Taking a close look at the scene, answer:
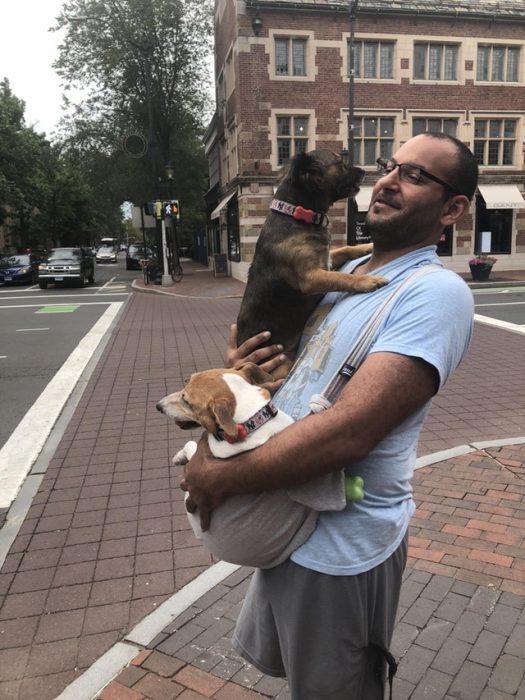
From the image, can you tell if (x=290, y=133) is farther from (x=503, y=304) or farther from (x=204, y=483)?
(x=204, y=483)

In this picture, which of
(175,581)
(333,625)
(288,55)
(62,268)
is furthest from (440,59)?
(333,625)

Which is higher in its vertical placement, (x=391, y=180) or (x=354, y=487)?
(x=391, y=180)

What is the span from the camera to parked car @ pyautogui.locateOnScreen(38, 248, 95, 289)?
984 inches

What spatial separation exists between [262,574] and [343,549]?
355 millimetres

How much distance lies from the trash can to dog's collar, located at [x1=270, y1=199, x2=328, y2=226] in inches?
1083

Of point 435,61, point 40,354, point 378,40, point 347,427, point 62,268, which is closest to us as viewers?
point 347,427

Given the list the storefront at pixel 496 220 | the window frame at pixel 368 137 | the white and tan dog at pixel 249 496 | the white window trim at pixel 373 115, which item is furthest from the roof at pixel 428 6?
the white and tan dog at pixel 249 496

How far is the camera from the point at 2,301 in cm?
2073

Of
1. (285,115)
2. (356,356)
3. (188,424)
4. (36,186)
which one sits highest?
(285,115)

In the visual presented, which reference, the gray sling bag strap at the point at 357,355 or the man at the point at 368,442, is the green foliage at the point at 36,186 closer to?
the man at the point at 368,442

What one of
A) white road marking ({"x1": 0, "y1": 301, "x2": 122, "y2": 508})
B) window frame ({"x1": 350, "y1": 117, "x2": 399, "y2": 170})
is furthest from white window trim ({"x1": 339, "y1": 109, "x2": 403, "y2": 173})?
white road marking ({"x1": 0, "y1": 301, "x2": 122, "y2": 508})

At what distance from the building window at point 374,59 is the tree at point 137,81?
10.4m

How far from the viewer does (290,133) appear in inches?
960

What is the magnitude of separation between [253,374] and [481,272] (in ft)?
74.8
